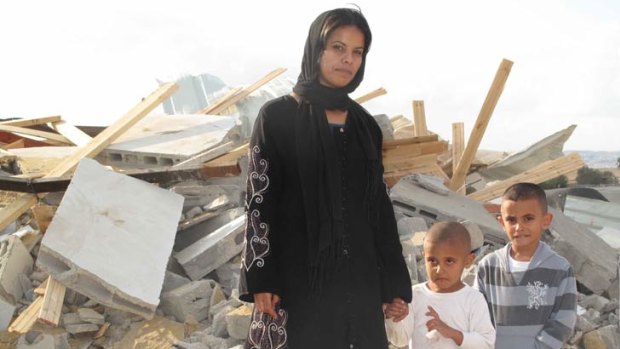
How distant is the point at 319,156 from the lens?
2064mm

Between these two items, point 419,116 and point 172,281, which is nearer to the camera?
point 172,281

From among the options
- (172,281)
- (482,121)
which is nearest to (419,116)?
(482,121)

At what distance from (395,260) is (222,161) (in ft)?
13.6

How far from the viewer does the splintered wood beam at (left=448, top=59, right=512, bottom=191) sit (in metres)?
6.44

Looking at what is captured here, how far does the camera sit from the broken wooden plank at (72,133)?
7969mm

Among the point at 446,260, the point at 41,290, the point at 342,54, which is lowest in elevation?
the point at 41,290

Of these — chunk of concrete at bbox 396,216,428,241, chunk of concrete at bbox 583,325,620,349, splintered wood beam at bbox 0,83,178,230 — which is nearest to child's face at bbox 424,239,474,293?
chunk of concrete at bbox 583,325,620,349

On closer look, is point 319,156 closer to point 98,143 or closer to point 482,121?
point 482,121

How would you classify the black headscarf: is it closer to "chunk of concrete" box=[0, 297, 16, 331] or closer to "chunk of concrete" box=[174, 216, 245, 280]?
"chunk of concrete" box=[174, 216, 245, 280]

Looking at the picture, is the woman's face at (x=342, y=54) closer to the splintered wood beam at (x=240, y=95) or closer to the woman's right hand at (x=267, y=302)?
the woman's right hand at (x=267, y=302)

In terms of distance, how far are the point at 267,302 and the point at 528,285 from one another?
120cm

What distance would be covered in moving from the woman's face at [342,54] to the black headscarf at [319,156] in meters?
0.02

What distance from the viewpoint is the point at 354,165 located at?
2164 millimetres

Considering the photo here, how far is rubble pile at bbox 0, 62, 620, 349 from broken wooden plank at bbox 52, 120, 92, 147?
91 centimetres
